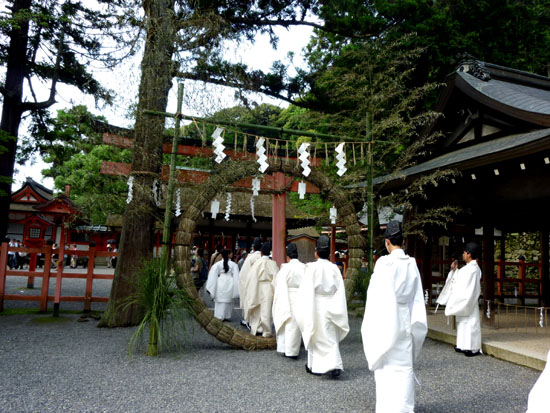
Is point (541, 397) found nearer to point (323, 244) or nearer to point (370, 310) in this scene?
point (370, 310)

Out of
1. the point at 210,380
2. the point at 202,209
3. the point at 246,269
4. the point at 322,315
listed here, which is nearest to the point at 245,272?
the point at 246,269

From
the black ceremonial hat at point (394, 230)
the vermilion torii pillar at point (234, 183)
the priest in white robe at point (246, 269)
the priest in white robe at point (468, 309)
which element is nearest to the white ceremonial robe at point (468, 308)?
the priest in white robe at point (468, 309)

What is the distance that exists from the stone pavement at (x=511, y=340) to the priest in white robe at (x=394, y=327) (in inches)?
120

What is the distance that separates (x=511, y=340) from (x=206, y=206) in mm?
5596

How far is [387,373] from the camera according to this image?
11.5ft

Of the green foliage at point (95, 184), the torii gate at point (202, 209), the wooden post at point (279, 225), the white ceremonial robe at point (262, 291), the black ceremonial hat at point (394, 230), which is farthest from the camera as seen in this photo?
the wooden post at point (279, 225)

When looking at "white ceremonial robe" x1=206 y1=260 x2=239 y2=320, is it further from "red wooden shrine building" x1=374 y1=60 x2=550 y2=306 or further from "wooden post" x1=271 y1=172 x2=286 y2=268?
"red wooden shrine building" x1=374 y1=60 x2=550 y2=306

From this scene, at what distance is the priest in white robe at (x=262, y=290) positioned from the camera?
712 centimetres

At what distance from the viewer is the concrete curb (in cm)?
550

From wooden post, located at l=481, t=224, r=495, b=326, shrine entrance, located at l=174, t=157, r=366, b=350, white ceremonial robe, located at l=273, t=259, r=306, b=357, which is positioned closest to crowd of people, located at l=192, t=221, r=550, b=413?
white ceremonial robe, located at l=273, t=259, r=306, b=357

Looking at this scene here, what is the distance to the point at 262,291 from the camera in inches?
284

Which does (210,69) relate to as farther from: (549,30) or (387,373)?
(549,30)

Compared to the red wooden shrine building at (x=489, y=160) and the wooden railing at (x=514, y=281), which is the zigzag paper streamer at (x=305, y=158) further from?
the wooden railing at (x=514, y=281)

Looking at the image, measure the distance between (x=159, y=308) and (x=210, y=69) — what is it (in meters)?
5.30
